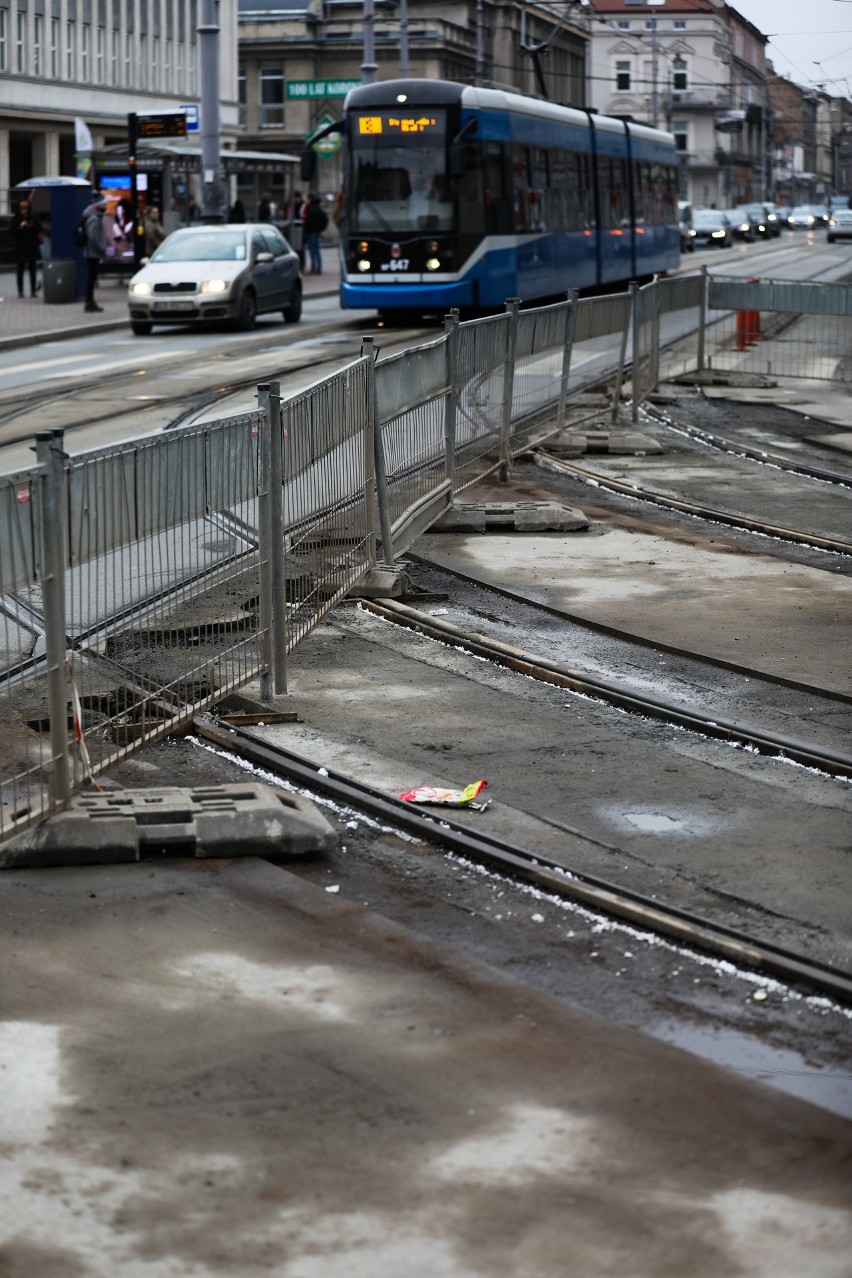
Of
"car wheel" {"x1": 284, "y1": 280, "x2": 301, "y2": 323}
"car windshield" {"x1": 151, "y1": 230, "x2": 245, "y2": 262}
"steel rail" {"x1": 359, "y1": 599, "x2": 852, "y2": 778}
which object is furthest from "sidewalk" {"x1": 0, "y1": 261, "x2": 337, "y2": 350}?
"steel rail" {"x1": 359, "y1": 599, "x2": 852, "y2": 778}

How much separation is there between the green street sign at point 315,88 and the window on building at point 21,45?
9073 millimetres

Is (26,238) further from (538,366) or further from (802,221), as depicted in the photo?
(802,221)

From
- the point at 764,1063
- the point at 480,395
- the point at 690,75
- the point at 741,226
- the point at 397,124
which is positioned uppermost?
the point at 690,75

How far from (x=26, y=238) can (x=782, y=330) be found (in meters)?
15.6

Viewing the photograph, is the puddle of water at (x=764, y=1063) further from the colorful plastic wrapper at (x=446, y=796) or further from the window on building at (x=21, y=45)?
the window on building at (x=21, y=45)

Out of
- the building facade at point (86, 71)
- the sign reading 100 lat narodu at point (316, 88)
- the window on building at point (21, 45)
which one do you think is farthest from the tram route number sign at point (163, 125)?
the window on building at point (21, 45)

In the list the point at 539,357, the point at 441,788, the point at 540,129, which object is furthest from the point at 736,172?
the point at 441,788

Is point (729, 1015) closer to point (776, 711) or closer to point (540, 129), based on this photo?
point (776, 711)

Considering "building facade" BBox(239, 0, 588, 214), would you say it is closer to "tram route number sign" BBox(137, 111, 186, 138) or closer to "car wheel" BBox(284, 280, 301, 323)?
"tram route number sign" BBox(137, 111, 186, 138)

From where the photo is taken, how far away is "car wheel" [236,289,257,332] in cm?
2933

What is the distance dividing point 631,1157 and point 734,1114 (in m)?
0.35

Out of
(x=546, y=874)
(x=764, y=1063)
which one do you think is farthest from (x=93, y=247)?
(x=764, y=1063)

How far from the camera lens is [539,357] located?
51.9 ft

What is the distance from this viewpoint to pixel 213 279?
2892 cm
